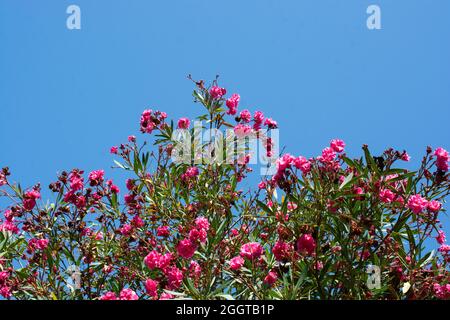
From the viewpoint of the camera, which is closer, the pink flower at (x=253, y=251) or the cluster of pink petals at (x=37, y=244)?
the pink flower at (x=253, y=251)

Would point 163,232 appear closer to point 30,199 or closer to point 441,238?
point 30,199

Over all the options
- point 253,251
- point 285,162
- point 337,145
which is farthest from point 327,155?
point 253,251

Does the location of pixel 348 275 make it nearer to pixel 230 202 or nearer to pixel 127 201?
pixel 230 202

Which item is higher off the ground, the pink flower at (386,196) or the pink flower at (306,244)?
the pink flower at (386,196)

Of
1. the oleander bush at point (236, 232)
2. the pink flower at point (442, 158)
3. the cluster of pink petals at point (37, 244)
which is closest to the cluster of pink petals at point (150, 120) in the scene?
the oleander bush at point (236, 232)

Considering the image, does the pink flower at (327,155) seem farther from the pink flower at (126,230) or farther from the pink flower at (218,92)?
the pink flower at (218,92)

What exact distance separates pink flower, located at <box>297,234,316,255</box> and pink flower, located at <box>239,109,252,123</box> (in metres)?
1.87

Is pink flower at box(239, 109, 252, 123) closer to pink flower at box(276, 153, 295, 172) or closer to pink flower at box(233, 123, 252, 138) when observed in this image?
pink flower at box(233, 123, 252, 138)

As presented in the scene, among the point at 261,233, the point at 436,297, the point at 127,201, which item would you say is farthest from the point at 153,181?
the point at 436,297

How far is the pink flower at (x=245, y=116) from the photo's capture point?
4.61m

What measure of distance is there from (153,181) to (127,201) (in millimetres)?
261

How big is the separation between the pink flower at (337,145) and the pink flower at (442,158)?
0.52 metres

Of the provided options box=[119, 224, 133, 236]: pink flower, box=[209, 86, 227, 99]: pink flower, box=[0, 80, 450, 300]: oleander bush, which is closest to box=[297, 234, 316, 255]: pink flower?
box=[0, 80, 450, 300]: oleander bush

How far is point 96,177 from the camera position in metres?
4.14
